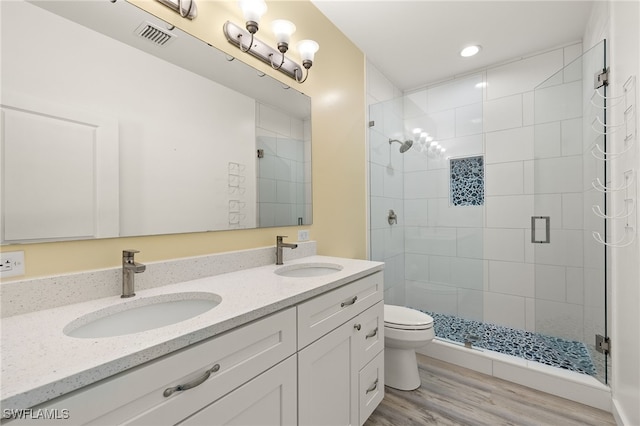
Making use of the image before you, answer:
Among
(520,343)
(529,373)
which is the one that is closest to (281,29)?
(529,373)

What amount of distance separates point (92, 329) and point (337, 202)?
1.64 meters

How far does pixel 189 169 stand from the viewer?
1319 mm

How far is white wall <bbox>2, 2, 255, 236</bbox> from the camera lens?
0.91m

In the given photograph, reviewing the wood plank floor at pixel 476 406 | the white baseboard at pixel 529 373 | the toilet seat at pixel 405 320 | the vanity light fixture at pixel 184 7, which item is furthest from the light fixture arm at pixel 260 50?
the white baseboard at pixel 529 373

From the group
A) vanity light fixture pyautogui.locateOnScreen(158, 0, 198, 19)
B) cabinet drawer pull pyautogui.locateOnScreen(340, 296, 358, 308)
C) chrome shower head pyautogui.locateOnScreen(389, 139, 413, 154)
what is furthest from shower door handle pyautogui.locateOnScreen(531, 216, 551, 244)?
vanity light fixture pyautogui.locateOnScreen(158, 0, 198, 19)

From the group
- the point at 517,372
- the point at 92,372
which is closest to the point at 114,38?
the point at 92,372

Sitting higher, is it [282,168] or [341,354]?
[282,168]

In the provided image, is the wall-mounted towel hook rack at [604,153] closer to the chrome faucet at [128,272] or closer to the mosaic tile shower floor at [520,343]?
the mosaic tile shower floor at [520,343]

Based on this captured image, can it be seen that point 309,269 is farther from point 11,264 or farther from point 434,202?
point 434,202

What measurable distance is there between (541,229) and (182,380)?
2.69 meters

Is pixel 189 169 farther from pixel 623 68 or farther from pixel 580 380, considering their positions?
pixel 580 380

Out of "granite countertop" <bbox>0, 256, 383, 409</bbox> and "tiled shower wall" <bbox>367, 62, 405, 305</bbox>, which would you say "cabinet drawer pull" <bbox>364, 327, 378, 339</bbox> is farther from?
"tiled shower wall" <bbox>367, 62, 405, 305</bbox>

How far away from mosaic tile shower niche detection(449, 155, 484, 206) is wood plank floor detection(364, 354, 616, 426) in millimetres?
1454

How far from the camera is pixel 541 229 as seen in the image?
2.33 m
